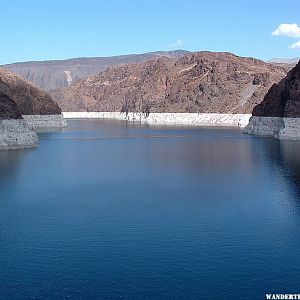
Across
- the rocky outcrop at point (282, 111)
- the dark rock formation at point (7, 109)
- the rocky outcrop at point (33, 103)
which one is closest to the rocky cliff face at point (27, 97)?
the rocky outcrop at point (33, 103)

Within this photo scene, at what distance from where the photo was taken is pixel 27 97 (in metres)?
164

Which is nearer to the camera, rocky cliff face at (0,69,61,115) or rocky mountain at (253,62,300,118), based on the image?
rocky mountain at (253,62,300,118)

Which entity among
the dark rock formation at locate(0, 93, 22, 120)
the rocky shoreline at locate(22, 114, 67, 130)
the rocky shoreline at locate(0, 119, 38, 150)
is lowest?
the rocky shoreline at locate(22, 114, 67, 130)

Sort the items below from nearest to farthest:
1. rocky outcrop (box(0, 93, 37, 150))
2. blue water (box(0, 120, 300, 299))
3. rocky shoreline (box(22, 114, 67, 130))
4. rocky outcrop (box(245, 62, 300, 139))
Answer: blue water (box(0, 120, 300, 299)), rocky outcrop (box(0, 93, 37, 150)), rocky outcrop (box(245, 62, 300, 139)), rocky shoreline (box(22, 114, 67, 130))

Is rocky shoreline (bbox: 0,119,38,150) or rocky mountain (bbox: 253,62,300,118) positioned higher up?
rocky mountain (bbox: 253,62,300,118)

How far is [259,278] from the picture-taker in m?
25.6

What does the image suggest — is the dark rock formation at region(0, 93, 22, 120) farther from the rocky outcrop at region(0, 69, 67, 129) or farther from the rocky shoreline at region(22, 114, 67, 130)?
the rocky shoreline at region(22, 114, 67, 130)

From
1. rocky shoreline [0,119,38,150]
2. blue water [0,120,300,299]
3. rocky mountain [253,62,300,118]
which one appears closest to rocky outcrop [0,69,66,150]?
rocky shoreline [0,119,38,150]

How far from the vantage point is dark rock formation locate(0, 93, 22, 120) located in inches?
3137

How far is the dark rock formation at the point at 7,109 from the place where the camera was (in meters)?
79.7

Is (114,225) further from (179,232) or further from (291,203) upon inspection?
(291,203)

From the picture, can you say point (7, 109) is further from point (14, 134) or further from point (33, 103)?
point (33, 103)

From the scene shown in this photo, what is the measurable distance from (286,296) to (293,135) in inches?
3211

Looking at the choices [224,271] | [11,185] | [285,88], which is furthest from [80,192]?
[285,88]
